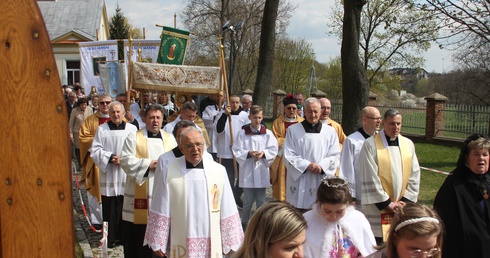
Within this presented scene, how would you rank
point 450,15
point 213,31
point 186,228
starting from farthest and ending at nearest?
point 213,31 → point 450,15 → point 186,228

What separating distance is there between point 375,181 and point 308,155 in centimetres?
146

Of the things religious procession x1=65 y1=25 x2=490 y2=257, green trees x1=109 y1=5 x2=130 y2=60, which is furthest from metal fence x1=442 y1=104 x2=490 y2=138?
green trees x1=109 y1=5 x2=130 y2=60

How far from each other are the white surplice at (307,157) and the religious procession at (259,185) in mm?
14

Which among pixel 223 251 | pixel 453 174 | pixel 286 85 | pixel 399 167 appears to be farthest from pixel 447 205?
pixel 286 85

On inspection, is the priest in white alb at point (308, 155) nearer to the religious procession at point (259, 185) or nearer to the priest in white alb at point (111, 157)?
the religious procession at point (259, 185)

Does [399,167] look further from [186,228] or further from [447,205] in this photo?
[186,228]

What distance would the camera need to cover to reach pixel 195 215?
467 cm

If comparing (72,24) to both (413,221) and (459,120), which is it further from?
(413,221)

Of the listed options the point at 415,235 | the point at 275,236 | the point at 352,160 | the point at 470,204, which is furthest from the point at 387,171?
the point at 275,236

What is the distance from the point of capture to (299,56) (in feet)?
149

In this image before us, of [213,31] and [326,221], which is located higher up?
[213,31]

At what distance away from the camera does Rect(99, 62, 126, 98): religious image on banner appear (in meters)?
10.3

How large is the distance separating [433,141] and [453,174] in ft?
54.5

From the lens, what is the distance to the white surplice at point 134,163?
6199 millimetres
